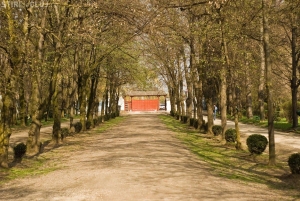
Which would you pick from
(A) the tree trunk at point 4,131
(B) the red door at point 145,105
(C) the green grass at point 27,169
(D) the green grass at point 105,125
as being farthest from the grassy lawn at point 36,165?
(B) the red door at point 145,105

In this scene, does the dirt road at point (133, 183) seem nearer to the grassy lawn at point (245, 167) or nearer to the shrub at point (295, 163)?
the grassy lawn at point (245, 167)

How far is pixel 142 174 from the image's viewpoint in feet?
39.5

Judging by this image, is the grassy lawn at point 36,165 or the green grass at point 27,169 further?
the grassy lawn at point 36,165

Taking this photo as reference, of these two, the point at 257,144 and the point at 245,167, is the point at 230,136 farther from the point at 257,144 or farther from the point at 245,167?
the point at 245,167

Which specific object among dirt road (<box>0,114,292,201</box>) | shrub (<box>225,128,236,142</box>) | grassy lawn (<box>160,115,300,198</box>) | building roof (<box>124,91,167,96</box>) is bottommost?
grassy lawn (<box>160,115,300,198</box>)

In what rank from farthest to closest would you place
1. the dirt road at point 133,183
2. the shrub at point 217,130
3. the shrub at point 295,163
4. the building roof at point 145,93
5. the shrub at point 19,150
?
1. the building roof at point 145,93
2. the shrub at point 217,130
3. the shrub at point 19,150
4. the shrub at point 295,163
5. the dirt road at point 133,183

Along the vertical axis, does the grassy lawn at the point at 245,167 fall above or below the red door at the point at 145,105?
below

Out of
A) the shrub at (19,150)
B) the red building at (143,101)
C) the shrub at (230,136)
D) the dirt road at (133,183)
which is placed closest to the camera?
the dirt road at (133,183)

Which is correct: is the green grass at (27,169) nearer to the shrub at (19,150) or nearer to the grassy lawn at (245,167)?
the shrub at (19,150)

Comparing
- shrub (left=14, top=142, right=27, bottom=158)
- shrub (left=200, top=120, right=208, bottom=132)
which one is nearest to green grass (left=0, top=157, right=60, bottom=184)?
shrub (left=14, top=142, right=27, bottom=158)

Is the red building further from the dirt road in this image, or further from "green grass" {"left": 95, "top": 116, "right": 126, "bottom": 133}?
the dirt road

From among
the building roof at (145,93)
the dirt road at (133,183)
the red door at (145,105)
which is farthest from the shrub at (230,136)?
the red door at (145,105)

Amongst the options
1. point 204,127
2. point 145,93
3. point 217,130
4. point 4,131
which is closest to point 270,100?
point 4,131

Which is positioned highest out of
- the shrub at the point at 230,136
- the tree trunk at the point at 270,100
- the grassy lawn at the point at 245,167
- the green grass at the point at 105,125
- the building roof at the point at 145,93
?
the building roof at the point at 145,93
